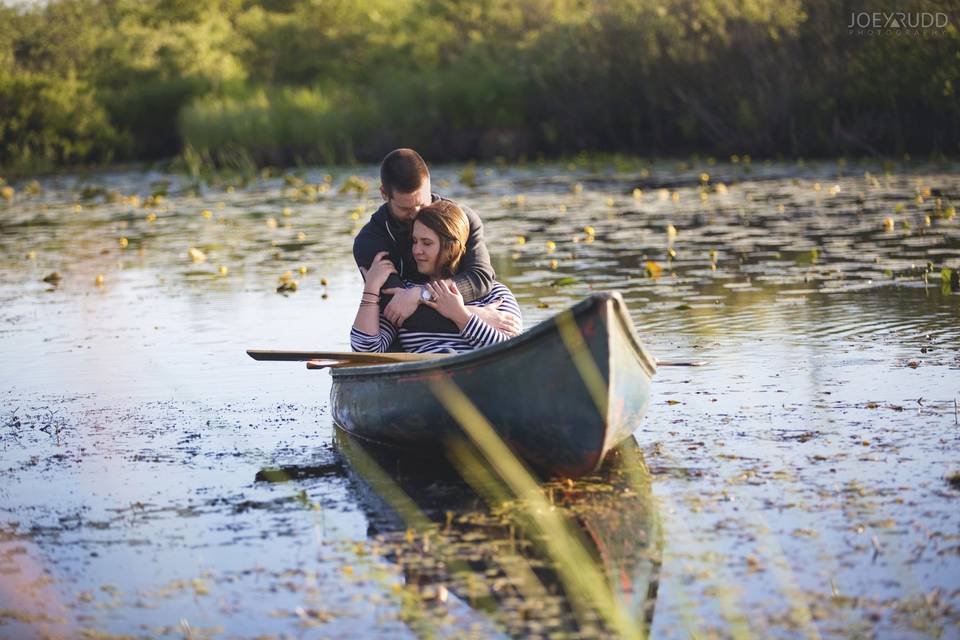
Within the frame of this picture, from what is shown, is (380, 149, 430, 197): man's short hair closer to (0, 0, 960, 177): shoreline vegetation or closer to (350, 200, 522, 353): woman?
(350, 200, 522, 353): woman

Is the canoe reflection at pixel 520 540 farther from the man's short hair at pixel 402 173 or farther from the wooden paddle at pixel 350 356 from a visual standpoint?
the man's short hair at pixel 402 173

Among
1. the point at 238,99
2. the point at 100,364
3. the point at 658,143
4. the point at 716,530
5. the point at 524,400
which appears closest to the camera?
the point at 716,530

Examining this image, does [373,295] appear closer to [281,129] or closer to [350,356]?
[350,356]

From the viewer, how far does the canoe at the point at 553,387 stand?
19.5 feet

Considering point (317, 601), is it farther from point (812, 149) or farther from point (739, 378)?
point (812, 149)

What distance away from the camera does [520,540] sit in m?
5.67

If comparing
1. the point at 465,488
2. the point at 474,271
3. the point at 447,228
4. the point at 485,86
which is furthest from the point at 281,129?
the point at 465,488

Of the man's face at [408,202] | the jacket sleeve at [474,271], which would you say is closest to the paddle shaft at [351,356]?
the jacket sleeve at [474,271]

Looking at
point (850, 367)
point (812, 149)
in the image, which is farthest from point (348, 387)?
point (812, 149)

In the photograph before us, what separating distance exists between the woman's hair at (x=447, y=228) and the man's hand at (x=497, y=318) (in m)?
0.24

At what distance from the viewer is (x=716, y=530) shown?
5.65 m

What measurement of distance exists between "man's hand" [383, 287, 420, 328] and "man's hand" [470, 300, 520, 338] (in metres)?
0.28

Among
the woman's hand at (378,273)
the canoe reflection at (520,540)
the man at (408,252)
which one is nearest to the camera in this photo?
the canoe reflection at (520,540)

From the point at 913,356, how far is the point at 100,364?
5.20 m
